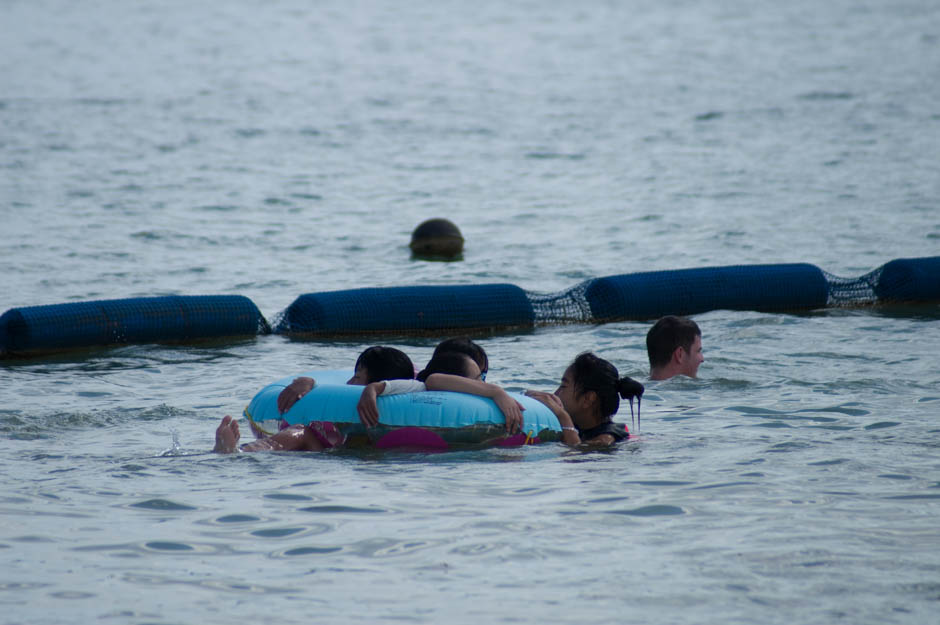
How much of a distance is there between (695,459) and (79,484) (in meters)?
2.96

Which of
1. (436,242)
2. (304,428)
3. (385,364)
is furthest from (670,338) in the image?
(436,242)

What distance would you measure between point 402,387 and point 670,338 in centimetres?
256

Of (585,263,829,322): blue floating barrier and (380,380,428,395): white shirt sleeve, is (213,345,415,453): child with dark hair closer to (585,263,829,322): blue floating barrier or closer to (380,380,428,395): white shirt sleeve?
(380,380,428,395): white shirt sleeve

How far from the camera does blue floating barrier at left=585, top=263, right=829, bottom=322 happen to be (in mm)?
10461

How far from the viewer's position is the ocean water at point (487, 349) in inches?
168

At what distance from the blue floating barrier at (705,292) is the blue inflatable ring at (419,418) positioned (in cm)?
444

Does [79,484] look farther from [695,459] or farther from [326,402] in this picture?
[695,459]

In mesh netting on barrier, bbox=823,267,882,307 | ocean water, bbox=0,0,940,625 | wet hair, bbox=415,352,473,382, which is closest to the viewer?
ocean water, bbox=0,0,940,625

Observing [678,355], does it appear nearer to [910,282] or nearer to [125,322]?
[910,282]

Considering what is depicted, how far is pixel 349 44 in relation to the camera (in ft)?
156

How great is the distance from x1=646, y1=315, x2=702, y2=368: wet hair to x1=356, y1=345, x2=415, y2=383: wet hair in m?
2.26

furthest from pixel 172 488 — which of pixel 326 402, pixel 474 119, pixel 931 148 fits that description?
pixel 474 119

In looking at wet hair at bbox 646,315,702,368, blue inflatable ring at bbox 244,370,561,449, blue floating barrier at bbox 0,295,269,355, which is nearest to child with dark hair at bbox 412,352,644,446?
blue inflatable ring at bbox 244,370,561,449

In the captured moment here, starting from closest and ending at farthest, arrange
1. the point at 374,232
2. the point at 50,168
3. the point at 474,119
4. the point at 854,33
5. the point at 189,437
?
the point at 189,437
the point at 374,232
the point at 50,168
the point at 474,119
the point at 854,33
